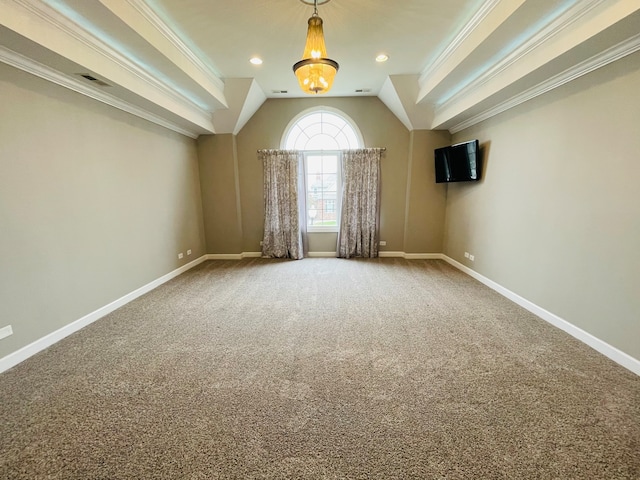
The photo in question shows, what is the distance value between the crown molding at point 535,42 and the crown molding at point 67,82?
4430 mm

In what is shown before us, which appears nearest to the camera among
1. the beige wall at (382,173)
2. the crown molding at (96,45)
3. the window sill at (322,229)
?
the crown molding at (96,45)

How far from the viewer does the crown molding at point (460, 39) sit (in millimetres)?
2393

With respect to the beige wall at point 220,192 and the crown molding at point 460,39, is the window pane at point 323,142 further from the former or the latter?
the crown molding at point 460,39

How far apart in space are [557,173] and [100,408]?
444 centimetres

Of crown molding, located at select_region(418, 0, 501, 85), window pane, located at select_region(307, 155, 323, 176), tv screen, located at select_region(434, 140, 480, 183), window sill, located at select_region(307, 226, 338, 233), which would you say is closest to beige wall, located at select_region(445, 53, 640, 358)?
tv screen, located at select_region(434, 140, 480, 183)

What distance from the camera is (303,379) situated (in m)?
1.97

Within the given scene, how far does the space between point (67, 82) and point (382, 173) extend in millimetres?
4632

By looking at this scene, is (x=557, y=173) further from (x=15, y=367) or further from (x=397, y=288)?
(x=15, y=367)

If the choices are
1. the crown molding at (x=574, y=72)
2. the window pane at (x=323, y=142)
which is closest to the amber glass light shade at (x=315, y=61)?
the crown molding at (x=574, y=72)

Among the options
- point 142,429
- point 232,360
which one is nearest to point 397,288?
point 232,360

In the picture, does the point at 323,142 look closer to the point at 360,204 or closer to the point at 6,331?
the point at 360,204

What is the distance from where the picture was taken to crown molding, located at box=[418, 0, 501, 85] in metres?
2.39

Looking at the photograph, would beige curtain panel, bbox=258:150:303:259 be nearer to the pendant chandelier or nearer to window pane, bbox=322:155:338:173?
window pane, bbox=322:155:338:173

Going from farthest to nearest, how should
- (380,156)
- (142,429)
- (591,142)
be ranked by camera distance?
1. (380,156)
2. (591,142)
3. (142,429)
